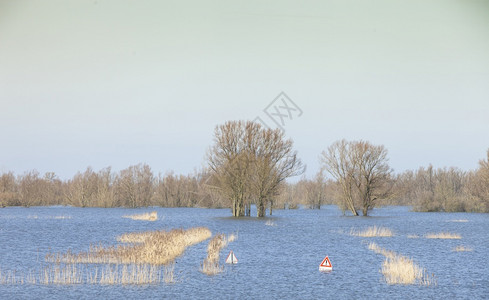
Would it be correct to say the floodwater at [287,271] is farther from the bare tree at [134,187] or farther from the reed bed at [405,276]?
the bare tree at [134,187]

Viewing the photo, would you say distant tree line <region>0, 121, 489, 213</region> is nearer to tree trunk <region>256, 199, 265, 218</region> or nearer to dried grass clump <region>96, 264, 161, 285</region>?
tree trunk <region>256, 199, 265, 218</region>

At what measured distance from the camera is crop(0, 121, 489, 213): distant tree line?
7900cm

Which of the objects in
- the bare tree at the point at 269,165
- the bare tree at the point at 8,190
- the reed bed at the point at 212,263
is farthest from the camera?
the bare tree at the point at 8,190

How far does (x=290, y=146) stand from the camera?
79750mm

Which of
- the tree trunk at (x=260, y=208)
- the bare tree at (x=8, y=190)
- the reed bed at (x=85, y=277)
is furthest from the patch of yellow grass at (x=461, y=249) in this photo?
the bare tree at (x=8, y=190)

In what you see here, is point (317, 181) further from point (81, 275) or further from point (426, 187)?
point (81, 275)

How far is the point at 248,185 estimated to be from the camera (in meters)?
78.4

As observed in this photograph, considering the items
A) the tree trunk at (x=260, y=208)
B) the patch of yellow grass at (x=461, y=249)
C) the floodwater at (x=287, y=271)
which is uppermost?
the tree trunk at (x=260, y=208)

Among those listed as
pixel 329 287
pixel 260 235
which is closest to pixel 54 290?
pixel 329 287

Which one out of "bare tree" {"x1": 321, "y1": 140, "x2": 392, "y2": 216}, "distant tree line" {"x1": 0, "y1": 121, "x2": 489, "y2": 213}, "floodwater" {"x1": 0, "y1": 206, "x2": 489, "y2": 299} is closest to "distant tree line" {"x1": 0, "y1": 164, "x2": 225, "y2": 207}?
"distant tree line" {"x1": 0, "y1": 121, "x2": 489, "y2": 213}

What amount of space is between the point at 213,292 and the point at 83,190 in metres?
118

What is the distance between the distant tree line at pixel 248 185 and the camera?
259ft

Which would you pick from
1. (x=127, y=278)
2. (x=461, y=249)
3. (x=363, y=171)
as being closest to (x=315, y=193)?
(x=363, y=171)

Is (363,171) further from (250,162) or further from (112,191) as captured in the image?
(112,191)
